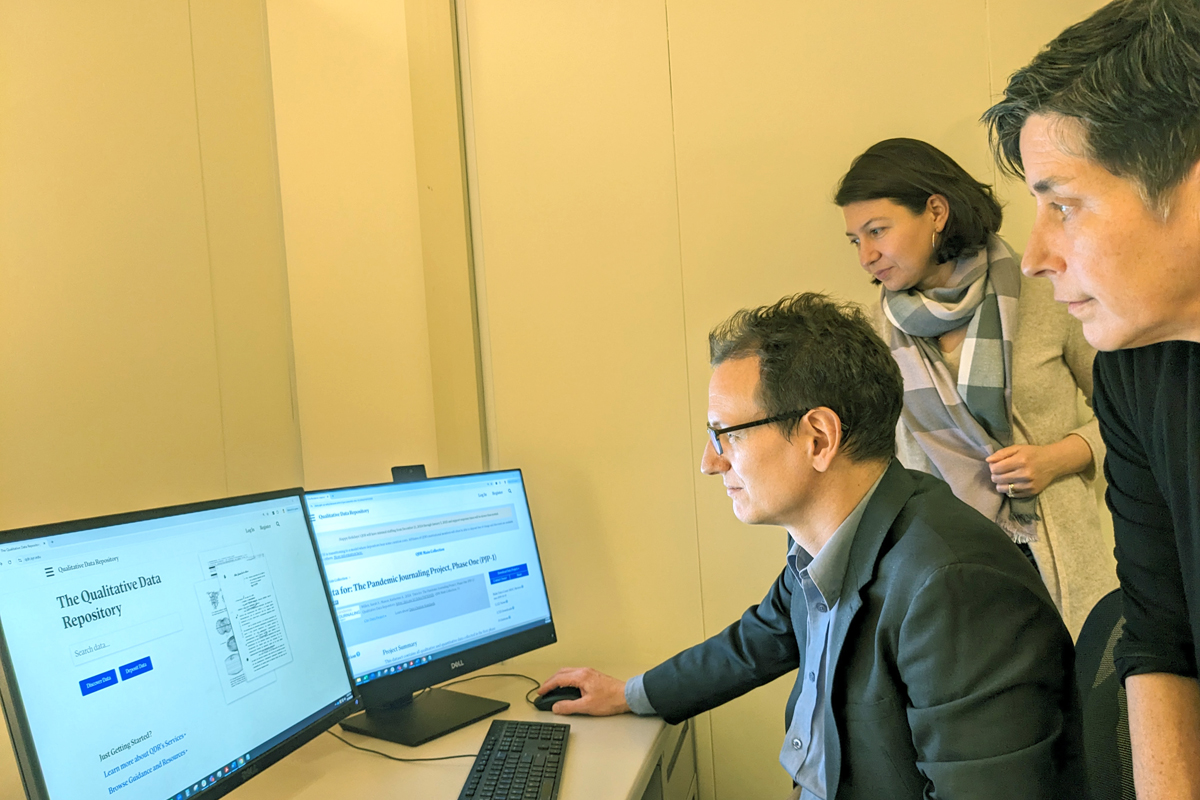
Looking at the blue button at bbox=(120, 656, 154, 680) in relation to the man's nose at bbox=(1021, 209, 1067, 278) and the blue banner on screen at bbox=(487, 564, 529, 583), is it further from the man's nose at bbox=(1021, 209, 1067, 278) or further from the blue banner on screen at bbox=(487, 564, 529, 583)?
the man's nose at bbox=(1021, 209, 1067, 278)

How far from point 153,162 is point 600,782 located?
4.72 ft

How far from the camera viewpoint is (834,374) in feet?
4.07

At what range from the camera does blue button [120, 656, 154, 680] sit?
3.38ft

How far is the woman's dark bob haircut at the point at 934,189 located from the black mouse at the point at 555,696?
1.18 meters

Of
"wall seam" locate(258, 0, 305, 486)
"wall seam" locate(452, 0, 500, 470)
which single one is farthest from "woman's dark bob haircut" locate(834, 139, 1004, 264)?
"wall seam" locate(258, 0, 305, 486)

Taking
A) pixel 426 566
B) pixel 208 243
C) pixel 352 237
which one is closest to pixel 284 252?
pixel 352 237

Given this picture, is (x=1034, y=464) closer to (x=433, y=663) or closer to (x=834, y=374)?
(x=834, y=374)

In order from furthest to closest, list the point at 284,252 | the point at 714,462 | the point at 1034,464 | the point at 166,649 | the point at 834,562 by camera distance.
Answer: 1. the point at 284,252
2. the point at 1034,464
3. the point at 714,462
4. the point at 834,562
5. the point at 166,649

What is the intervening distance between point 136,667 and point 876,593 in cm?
96

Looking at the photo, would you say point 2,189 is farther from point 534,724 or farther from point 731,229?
point 731,229

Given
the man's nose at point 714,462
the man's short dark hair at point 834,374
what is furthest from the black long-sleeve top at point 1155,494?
the man's nose at point 714,462

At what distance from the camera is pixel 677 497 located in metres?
2.13

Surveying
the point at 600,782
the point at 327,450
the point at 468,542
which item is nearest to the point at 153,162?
the point at 327,450

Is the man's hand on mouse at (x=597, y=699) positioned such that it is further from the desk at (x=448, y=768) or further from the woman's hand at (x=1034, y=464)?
the woman's hand at (x=1034, y=464)
